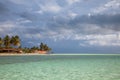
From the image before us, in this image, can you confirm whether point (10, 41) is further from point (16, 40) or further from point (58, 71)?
point (58, 71)

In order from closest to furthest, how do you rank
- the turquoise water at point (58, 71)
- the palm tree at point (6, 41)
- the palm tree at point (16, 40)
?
the turquoise water at point (58, 71) → the palm tree at point (6, 41) → the palm tree at point (16, 40)

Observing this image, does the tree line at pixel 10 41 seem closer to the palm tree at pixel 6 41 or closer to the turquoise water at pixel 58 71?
the palm tree at pixel 6 41

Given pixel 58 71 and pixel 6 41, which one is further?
pixel 6 41

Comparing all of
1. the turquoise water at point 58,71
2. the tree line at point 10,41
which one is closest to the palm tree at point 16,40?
the tree line at point 10,41

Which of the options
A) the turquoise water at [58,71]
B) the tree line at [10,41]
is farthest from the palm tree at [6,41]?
the turquoise water at [58,71]

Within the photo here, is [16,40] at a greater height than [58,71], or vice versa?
[16,40]

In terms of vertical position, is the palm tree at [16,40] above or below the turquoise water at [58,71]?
above

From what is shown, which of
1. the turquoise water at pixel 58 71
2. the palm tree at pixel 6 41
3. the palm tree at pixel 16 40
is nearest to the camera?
the turquoise water at pixel 58 71

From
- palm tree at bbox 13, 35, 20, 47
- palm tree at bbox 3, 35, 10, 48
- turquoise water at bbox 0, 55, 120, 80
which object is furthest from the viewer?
palm tree at bbox 13, 35, 20, 47

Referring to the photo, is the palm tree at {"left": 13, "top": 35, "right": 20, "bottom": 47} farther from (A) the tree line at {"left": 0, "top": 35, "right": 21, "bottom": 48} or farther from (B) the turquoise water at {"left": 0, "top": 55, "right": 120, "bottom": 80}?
Answer: (B) the turquoise water at {"left": 0, "top": 55, "right": 120, "bottom": 80}

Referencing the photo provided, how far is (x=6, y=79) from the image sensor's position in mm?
21203

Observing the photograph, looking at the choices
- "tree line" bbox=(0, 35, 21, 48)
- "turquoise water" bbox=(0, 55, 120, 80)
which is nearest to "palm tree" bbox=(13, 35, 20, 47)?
"tree line" bbox=(0, 35, 21, 48)

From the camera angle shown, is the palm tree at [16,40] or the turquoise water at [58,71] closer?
the turquoise water at [58,71]

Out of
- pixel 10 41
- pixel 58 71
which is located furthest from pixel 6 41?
pixel 58 71
